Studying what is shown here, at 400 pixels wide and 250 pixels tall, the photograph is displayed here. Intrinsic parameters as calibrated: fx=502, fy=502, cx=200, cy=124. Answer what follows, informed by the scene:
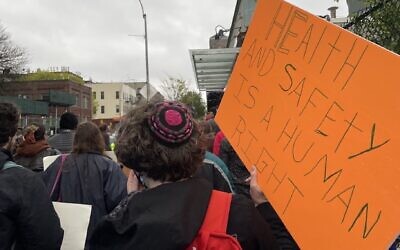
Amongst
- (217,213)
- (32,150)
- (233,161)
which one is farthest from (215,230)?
(32,150)

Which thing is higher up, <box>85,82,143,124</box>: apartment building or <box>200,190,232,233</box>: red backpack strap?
<box>200,190,232,233</box>: red backpack strap

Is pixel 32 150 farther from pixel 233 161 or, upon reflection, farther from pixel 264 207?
pixel 264 207

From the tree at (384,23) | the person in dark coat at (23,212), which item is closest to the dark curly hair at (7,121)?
the person in dark coat at (23,212)

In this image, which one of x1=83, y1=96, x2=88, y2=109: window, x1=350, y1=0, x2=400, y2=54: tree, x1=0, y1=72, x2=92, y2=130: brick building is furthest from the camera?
x1=83, y1=96, x2=88, y2=109: window

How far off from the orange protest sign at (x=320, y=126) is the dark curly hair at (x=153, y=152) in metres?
0.30

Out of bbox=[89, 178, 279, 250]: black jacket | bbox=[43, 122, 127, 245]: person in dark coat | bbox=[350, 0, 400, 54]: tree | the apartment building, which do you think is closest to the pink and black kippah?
bbox=[89, 178, 279, 250]: black jacket

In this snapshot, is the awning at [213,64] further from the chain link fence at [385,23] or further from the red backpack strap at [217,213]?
the red backpack strap at [217,213]

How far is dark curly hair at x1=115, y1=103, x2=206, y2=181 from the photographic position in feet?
5.65

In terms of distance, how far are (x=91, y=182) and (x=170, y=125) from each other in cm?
231

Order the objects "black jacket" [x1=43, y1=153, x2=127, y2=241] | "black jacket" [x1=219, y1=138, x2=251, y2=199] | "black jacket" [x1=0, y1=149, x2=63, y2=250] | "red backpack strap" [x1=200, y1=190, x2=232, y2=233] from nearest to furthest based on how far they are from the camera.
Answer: "red backpack strap" [x1=200, y1=190, x2=232, y2=233]
"black jacket" [x1=0, y1=149, x2=63, y2=250]
"black jacket" [x1=43, y1=153, x2=127, y2=241]
"black jacket" [x1=219, y1=138, x2=251, y2=199]

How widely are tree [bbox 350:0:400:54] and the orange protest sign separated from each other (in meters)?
2.85

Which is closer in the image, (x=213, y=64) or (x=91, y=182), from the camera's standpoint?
(x=91, y=182)

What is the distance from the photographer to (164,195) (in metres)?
1.59

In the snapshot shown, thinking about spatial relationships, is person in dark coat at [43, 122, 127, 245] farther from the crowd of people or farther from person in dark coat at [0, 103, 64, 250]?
the crowd of people
